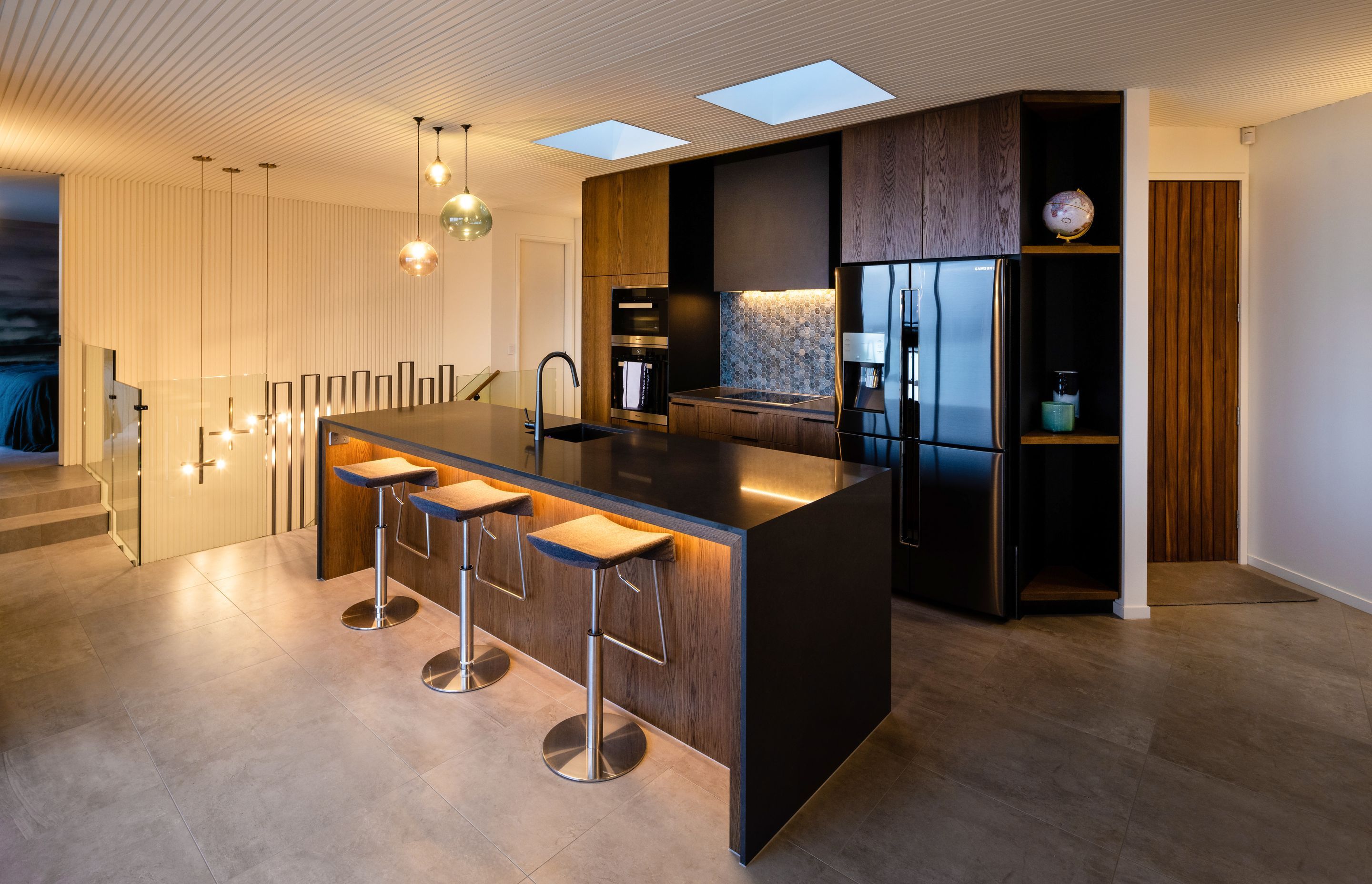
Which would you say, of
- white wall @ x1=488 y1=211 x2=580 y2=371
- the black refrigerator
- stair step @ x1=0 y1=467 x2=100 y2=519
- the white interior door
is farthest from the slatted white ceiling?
the white interior door

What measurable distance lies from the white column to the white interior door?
5583mm

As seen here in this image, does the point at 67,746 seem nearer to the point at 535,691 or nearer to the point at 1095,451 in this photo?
the point at 535,691

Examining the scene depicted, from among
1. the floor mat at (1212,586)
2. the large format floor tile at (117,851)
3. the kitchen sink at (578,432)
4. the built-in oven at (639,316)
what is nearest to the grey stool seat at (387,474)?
the kitchen sink at (578,432)

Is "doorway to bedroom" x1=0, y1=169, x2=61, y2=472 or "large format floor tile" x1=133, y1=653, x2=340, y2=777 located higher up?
"doorway to bedroom" x1=0, y1=169, x2=61, y2=472

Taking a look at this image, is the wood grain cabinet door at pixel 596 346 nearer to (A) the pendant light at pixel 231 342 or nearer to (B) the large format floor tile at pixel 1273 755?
(A) the pendant light at pixel 231 342

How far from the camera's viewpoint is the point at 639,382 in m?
5.36

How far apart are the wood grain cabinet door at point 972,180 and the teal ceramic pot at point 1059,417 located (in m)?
0.82

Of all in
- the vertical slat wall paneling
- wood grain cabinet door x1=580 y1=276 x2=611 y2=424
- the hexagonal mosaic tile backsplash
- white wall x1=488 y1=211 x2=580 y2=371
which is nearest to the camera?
the vertical slat wall paneling

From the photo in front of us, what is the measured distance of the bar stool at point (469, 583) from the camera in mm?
2787

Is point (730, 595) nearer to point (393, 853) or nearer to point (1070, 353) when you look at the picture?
point (393, 853)

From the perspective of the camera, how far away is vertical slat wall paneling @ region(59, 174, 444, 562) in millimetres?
4672

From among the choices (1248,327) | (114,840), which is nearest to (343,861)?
(114,840)

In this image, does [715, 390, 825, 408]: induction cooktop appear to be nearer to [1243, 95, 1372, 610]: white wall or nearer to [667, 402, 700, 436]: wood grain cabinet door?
[667, 402, 700, 436]: wood grain cabinet door

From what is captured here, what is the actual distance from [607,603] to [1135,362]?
2825 millimetres
